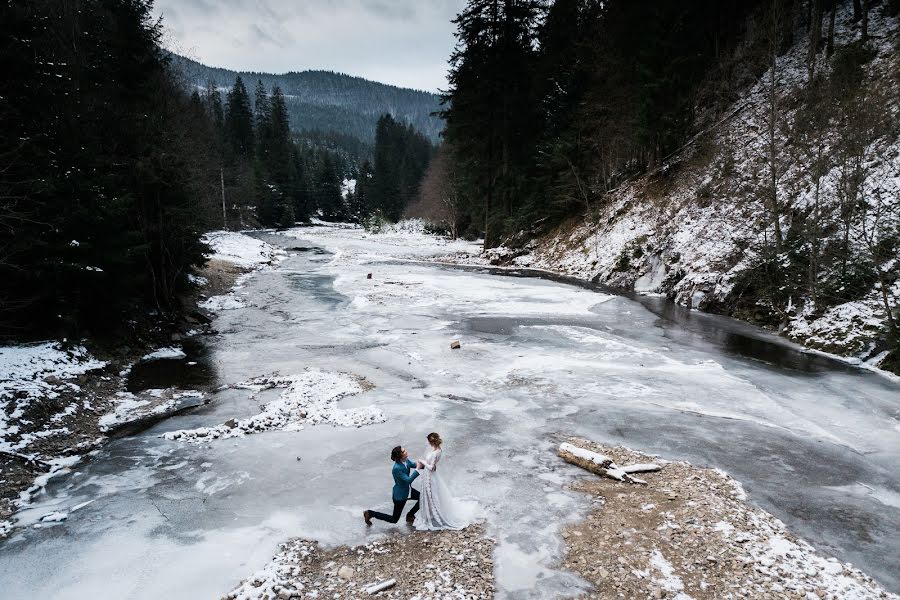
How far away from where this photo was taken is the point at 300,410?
39.6ft

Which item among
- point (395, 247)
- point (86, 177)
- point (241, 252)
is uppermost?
point (86, 177)

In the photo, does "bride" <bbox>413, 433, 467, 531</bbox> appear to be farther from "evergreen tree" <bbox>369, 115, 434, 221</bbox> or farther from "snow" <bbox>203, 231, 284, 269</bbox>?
"evergreen tree" <bbox>369, 115, 434, 221</bbox>

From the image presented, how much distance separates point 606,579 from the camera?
244 inches

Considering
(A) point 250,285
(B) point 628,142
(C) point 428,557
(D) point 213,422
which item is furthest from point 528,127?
(C) point 428,557

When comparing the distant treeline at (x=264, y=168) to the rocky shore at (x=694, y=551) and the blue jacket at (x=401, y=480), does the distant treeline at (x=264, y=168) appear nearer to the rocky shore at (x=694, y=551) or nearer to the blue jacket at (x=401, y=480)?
the blue jacket at (x=401, y=480)

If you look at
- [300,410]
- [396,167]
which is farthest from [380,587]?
[396,167]

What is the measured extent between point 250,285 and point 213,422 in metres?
20.8

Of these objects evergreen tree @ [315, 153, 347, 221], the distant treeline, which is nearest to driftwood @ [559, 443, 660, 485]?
the distant treeline

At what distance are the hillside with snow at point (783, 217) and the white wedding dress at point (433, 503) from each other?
47.2 ft

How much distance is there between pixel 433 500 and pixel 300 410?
5854 millimetres

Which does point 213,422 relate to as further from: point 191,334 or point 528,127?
point 528,127

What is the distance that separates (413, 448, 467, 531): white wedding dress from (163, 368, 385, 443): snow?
4.24 metres

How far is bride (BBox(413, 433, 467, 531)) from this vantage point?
7289 millimetres

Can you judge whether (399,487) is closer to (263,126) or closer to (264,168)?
(264,168)
